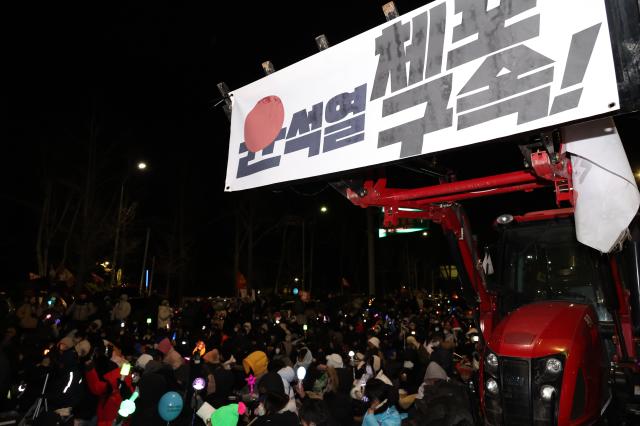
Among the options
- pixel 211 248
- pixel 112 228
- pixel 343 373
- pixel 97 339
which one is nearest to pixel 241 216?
pixel 112 228

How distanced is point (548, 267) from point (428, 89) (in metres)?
3.86

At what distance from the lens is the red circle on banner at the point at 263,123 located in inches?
158

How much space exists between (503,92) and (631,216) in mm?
1117

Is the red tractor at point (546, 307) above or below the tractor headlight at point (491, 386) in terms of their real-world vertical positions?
above

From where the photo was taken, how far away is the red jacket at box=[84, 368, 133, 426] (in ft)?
24.3

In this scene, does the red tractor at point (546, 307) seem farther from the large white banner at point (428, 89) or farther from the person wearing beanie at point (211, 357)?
the person wearing beanie at point (211, 357)

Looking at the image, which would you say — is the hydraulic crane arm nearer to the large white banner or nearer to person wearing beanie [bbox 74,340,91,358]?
the large white banner

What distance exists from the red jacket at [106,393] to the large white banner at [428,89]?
5.19 m

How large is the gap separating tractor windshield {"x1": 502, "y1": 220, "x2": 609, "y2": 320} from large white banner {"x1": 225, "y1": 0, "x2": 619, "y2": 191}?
3.56 m

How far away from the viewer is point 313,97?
3.78 meters

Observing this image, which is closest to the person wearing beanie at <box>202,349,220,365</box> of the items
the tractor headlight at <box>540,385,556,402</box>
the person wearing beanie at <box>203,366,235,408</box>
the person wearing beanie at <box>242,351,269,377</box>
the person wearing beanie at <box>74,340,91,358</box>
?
the person wearing beanie at <box>242,351,269,377</box>

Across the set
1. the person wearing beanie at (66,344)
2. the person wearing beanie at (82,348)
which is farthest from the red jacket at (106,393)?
the person wearing beanie at (66,344)

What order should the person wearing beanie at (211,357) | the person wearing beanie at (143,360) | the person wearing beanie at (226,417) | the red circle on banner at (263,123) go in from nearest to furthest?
the red circle on banner at (263,123), the person wearing beanie at (226,417), the person wearing beanie at (211,357), the person wearing beanie at (143,360)

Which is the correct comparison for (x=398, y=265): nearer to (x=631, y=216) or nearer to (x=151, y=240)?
(x=151, y=240)
